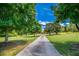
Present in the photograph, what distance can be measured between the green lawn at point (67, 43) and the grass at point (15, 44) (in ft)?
0.80

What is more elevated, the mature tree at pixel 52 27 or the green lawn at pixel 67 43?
the mature tree at pixel 52 27

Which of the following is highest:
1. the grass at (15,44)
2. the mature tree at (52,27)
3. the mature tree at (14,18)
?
the mature tree at (14,18)

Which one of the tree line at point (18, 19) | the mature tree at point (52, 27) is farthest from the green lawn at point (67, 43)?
the tree line at point (18, 19)

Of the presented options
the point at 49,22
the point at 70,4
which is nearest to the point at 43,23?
the point at 49,22

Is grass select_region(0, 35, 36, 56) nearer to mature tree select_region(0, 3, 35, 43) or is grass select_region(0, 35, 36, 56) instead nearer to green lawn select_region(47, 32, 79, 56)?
mature tree select_region(0, 3, 35, 43)

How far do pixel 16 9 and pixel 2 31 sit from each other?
28 centimetres

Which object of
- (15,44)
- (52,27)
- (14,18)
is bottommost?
(15,44)

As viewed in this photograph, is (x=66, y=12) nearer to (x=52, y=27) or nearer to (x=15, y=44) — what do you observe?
(x=52, y=27)

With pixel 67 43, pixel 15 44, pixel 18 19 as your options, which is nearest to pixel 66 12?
pixel 67 43

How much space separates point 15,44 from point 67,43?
565 millimetres

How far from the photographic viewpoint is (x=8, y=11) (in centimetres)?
456

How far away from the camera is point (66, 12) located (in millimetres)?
4551

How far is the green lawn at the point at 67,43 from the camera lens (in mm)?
4512

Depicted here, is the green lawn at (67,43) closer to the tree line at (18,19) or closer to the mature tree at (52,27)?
the mature tree at (52,27)
